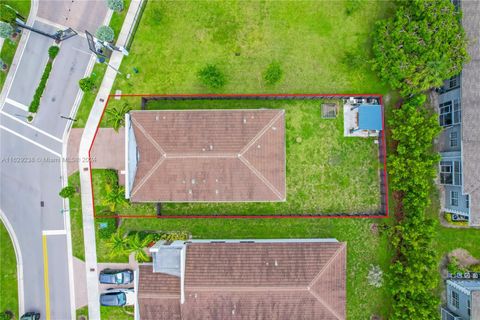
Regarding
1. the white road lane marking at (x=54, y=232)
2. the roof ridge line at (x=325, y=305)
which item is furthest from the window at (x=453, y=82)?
the white road lane marking at (x=54, y=232)

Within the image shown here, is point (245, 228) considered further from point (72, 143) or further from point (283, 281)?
point (72, 143)

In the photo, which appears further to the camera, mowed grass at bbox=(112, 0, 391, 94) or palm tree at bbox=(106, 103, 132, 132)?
mowed grass at bbox=(112, 0, 391, 94)

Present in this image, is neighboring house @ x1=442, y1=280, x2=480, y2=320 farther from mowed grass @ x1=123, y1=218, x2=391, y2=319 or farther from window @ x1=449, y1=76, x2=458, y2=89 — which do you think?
window @ x1=449, y1=76, x2=458, y2=89

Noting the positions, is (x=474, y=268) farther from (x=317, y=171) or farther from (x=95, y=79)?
(x=95, y=79)

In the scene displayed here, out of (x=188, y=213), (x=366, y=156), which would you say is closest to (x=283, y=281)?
(x=188, y=213)

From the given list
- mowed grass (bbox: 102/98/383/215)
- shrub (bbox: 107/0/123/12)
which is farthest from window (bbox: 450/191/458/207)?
shrub (bbox: 107/0/123/12)

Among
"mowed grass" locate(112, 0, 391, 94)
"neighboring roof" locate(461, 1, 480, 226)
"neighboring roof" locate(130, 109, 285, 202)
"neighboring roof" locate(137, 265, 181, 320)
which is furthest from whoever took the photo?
"mowed grass" locate(112, 0, 391, 94)

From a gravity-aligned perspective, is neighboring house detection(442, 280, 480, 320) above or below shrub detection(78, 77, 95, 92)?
below
